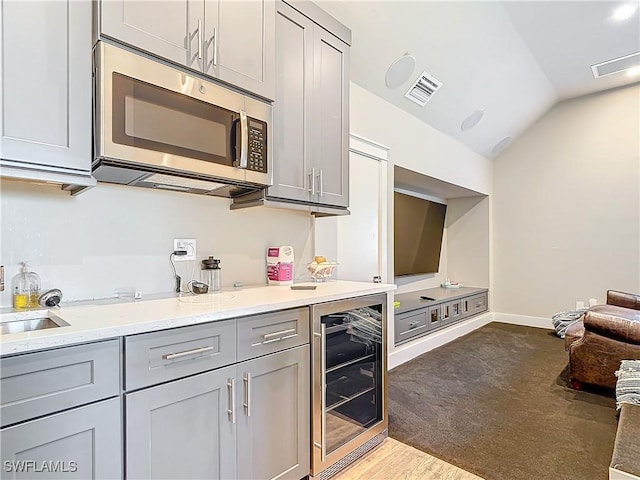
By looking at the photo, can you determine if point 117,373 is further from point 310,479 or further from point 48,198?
point 310,479

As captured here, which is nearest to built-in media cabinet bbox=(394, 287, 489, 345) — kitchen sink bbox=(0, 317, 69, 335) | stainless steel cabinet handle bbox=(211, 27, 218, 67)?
stainless steel cabinet handle bbox=(211, 27, 218, 67)

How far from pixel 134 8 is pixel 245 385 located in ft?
5.15

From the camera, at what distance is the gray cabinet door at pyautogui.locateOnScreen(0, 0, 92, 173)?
1.18m

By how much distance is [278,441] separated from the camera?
1.59m

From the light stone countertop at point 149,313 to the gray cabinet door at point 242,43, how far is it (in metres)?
1.05

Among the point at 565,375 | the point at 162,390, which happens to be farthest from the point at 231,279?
the point at 565,375

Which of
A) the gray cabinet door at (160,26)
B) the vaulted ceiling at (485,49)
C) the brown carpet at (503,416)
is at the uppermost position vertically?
the vaulted ceiling at (485,49)

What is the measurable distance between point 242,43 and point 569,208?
535 cm

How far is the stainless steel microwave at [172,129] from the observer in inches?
53.3

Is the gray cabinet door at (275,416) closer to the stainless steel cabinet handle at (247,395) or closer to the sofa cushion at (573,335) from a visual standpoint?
the stainless steel cabinet handle at (247,395)

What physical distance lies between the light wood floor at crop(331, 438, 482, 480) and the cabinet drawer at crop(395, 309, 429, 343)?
1.60 metres

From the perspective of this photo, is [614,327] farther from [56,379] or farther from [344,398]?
[56,379]

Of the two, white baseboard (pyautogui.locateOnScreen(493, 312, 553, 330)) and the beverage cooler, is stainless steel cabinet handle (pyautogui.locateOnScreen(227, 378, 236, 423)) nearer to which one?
the beverage cooler

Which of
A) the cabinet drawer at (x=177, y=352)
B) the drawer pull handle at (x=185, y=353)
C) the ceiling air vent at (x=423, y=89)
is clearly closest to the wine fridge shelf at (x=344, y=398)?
the cabinet drawer at (x=177, y=352)
